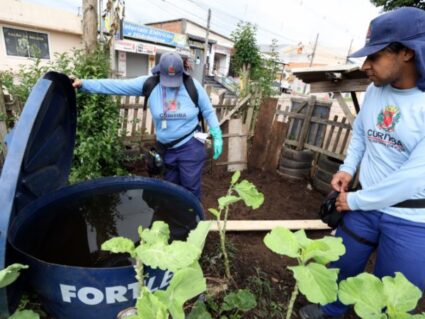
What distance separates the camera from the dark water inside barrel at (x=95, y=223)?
1.61m

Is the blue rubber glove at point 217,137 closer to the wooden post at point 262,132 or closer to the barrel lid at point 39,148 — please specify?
the barrel lid at point 39,148

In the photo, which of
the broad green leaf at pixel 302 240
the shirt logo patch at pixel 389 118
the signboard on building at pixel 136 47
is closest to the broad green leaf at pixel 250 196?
the broad green leaf at pixel 302 240

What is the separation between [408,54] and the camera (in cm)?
128

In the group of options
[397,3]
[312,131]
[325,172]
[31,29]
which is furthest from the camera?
[31,29]

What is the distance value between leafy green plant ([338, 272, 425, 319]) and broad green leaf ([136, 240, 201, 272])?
1.41 ft

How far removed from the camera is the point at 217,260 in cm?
222

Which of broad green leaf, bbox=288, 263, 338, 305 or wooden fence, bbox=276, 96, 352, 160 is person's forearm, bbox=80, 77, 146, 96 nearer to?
Answer: broad green leaf, bbox=288, 263, 338, 305

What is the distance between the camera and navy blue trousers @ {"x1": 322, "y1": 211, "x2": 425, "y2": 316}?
1.41 m

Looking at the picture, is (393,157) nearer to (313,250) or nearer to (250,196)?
(250,196)

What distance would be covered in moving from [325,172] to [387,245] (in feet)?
10.6

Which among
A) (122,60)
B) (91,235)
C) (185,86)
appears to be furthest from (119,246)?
(122,60)

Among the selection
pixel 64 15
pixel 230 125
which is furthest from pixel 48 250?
pixel 64 15

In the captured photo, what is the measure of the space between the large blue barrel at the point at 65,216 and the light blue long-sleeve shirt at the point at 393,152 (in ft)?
3.47

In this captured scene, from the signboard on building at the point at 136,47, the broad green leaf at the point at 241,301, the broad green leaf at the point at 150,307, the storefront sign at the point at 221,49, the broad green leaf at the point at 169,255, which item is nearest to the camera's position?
the broad green leaf at the point at 150,307
